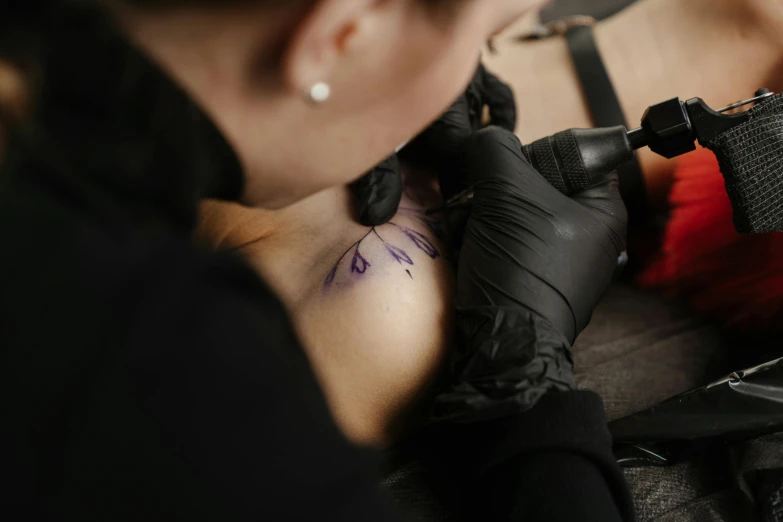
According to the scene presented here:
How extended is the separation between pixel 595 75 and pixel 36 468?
91 cm

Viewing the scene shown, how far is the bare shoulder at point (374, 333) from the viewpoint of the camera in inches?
23.8

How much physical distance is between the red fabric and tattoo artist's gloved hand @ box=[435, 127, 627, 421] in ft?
0.58

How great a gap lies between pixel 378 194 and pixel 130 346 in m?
0.45

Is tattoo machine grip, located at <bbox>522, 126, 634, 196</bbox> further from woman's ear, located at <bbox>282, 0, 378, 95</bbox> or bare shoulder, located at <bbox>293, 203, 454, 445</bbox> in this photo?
woman's ear, located at <bbox>282, 0, 378, 95</bbox>

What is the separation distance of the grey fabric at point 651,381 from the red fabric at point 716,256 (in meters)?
0.05

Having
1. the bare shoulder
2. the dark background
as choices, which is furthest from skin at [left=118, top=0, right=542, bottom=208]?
the dark background

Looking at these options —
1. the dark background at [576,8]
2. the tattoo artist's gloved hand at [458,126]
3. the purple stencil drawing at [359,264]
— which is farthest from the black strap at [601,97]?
the purple stencil drawing at [359,264]

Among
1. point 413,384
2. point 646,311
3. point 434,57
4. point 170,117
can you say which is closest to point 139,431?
point 170,117

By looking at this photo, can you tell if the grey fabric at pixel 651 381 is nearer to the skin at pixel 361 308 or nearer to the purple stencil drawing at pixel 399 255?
the skin at pixel 361 308

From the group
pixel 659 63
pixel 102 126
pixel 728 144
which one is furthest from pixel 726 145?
pixel 102 126

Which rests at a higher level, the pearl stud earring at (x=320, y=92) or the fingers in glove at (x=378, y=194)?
the pearl stud earring at (x=320, y=92)

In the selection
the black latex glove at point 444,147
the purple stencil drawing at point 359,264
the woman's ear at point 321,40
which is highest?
the woman's ear at point 321,40

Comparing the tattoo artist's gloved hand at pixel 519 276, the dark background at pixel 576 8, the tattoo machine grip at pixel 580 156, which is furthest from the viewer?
the dark background at pixel 576 8

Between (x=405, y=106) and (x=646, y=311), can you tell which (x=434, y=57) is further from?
(x=646, y=311)
